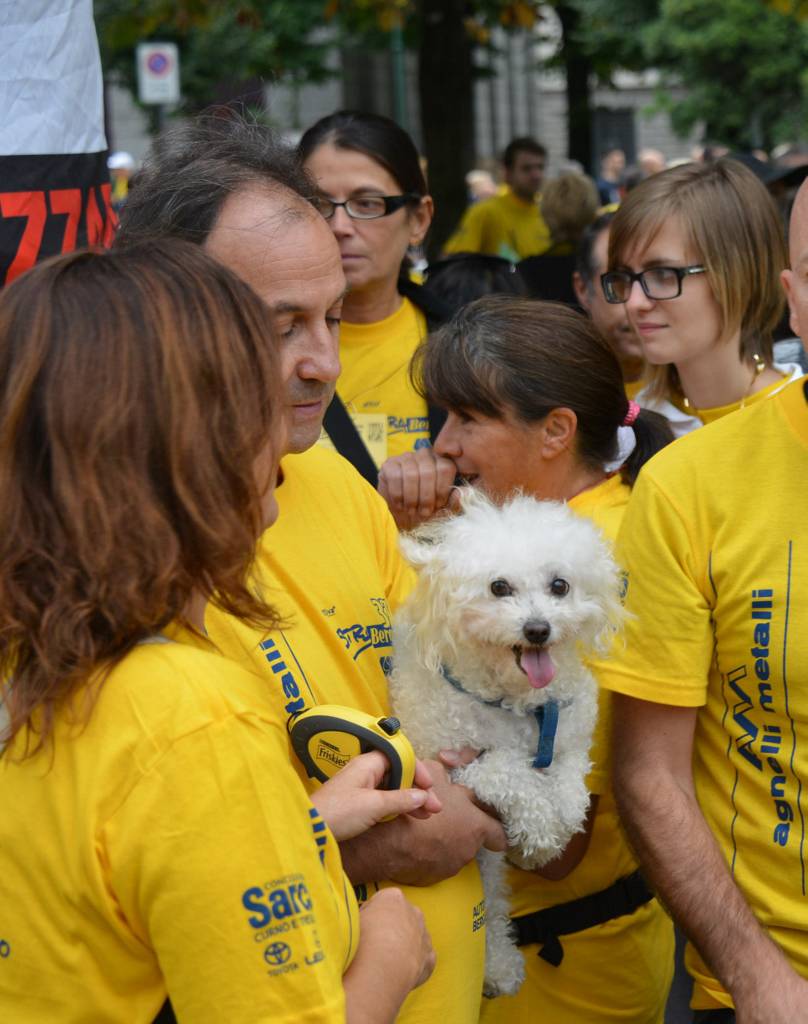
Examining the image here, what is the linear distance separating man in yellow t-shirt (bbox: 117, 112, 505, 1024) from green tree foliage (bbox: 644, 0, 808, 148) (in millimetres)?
31879

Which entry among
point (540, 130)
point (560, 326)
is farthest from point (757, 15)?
point (560, 326)

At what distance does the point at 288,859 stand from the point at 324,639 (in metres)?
0.82

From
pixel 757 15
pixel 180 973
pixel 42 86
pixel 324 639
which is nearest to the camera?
pixel 180 973

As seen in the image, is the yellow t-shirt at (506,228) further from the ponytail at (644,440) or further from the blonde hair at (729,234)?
the ponytail at (644,440)

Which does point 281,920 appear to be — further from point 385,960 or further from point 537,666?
point 537,666

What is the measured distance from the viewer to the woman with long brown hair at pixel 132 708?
4.41ft

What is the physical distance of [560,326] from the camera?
9.90ft

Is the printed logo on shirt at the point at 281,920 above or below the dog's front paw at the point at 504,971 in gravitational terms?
above

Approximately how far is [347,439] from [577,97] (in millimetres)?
12189

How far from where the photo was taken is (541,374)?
296 cm

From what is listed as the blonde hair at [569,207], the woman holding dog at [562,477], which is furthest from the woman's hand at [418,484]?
the blonde hair at [569,207]

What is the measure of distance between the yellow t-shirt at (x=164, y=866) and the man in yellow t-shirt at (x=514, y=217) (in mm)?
8926

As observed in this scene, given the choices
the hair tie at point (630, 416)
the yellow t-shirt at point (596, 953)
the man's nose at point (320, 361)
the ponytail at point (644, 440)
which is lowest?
the yellow t-shirt at point (596, 953)

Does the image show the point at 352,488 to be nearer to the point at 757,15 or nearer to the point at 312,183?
the point at 312,183
